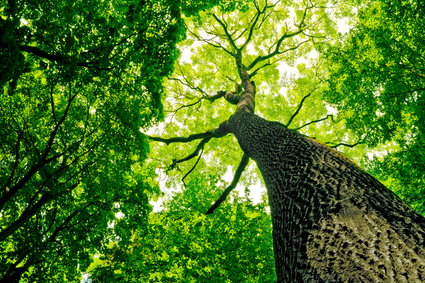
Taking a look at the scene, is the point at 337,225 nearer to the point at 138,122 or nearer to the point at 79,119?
the point at 138,122

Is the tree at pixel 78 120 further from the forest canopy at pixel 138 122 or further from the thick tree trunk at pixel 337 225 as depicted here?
the thick tree trunk at pixel 337 225

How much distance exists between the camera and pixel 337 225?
2018 millimetres

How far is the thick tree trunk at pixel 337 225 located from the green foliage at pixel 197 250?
573cm

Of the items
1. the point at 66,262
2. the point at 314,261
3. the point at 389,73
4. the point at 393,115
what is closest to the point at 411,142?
the point at 393,115

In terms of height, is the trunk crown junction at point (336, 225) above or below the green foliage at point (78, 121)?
below

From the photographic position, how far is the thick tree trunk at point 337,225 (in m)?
1.58

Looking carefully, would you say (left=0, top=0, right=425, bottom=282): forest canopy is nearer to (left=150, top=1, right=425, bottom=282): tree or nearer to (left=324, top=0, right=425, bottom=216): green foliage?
(left=324, top=0, right=425, bottom=216): green foliage

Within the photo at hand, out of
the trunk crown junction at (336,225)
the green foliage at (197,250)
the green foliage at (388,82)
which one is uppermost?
the green foliage at (388,82)

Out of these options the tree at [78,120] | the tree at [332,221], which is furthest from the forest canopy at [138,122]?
the tree at [332,221]

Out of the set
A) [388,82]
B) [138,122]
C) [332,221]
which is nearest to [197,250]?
[138,122]

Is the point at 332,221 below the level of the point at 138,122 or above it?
below

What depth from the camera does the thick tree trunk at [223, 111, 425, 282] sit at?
158cm

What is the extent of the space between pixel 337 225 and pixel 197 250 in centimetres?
684

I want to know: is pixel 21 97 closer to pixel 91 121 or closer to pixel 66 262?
pixel 91 121
